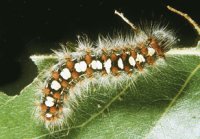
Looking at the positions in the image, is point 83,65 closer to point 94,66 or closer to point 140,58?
point 94,66

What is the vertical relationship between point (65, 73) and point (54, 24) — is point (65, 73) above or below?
below

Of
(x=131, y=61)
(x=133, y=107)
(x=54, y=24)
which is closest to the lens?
(x=131, y=61)

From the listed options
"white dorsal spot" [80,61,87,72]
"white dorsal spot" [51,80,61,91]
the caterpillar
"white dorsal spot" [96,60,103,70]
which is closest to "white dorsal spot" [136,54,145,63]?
the caterpillar

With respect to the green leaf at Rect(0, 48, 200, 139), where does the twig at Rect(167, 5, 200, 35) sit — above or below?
above

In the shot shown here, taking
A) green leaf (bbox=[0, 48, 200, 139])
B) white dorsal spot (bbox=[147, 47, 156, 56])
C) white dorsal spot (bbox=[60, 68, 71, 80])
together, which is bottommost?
green leaf (bbox=[0, 48, 200, 139])

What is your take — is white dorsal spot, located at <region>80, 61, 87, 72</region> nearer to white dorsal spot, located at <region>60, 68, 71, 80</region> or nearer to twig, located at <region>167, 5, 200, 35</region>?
white dorsal spot, located at <region>60, 68, 71, 80</region>

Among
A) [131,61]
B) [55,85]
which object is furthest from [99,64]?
[55,85]

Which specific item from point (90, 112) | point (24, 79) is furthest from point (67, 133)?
point (24, 79)

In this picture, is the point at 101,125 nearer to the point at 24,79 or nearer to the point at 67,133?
the point at 67,133
